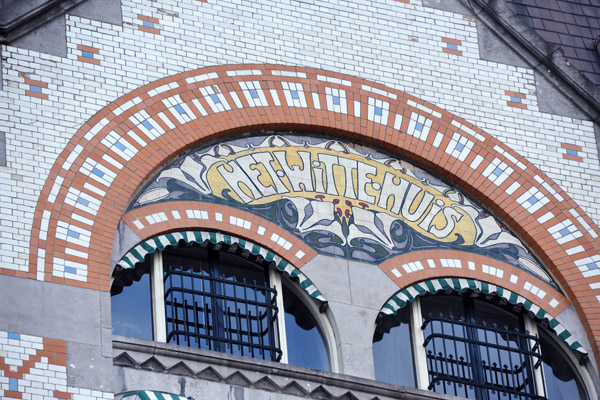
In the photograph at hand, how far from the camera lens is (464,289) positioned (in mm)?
21641

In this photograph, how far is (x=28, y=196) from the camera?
1992 cm

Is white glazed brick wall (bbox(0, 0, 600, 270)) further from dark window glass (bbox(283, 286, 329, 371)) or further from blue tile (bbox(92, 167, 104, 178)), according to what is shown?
dark window glass (bbox(283, 286, 329, 371))

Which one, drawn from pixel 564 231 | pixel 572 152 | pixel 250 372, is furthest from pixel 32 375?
pixel 572 152

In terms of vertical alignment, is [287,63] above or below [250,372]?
above

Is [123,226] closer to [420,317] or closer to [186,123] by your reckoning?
[186,123]

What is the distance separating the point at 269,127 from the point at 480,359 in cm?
368

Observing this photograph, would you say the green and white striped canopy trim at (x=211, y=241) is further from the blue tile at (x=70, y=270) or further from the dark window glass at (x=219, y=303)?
the blue tile at (x=70, y=270)

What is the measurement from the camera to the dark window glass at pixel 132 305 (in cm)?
2011

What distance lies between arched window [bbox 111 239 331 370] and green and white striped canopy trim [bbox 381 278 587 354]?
38.9 inches

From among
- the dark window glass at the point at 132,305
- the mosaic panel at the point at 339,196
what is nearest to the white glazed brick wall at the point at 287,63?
the mosaic panel at the point at 339,196

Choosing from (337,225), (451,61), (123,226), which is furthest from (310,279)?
(451,61)

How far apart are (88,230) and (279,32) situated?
13.8 feet

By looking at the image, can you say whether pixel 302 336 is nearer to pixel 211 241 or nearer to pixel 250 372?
pixel 250 372

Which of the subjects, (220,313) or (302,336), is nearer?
(220,313)
